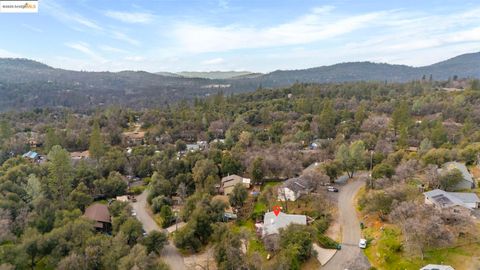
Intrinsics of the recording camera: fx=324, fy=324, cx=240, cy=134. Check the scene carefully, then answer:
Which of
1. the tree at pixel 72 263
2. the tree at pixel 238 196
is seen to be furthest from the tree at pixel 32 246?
the tree at pixel 238 196

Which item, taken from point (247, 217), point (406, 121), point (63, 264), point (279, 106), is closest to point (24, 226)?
point (63, 264)

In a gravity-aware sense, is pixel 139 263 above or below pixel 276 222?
above

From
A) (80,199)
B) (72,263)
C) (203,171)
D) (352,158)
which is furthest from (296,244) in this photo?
(80,199)

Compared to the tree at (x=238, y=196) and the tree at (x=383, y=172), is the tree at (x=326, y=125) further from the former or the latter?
the tree at (x=238, y=196)

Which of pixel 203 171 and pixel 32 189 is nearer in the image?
pixel 32 189

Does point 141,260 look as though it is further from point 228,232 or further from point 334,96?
point 334,96

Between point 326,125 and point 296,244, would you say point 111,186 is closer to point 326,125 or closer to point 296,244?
point 296,244
